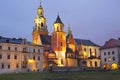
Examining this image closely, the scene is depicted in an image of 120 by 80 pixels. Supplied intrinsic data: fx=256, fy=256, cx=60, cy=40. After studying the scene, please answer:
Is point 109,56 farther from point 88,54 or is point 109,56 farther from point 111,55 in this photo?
point 88,54

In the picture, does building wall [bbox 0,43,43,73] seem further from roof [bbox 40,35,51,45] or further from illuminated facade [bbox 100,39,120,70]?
illuminated facade [bbox 100,39,120,70]

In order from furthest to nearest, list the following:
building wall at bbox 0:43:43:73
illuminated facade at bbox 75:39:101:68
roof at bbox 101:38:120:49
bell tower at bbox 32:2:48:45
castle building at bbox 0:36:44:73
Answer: bell tower at bbox 32:2:48:45
illuminated facade at bbox 75:39:101:68
roof at bbox 101:38:120:49
castle building at bbox 0:36:44:73
building wall at bbox 0:43:43:73

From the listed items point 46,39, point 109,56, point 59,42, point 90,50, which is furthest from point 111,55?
point 90,50

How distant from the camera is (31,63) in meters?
92.7

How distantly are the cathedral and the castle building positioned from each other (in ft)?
33.2

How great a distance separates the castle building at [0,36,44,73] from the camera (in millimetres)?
85000

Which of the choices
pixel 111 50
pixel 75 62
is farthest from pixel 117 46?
pixel 75 62

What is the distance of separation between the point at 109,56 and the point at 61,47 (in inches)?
823

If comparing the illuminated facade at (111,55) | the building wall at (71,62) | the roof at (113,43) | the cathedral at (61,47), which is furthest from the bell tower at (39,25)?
the roof at (113,43)

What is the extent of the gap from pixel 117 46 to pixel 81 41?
39.2m

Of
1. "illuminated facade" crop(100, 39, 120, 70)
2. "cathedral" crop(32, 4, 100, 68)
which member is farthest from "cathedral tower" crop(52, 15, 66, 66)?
"illuminated facade" crop(100, 39, 120, 70)

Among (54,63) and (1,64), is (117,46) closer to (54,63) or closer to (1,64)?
(54,63)

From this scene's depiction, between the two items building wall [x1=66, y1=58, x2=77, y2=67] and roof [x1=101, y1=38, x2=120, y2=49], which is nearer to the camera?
roof [x1=101, y1=38, x2=120, y2=49]

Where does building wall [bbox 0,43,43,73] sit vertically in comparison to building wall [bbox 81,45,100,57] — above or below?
below
